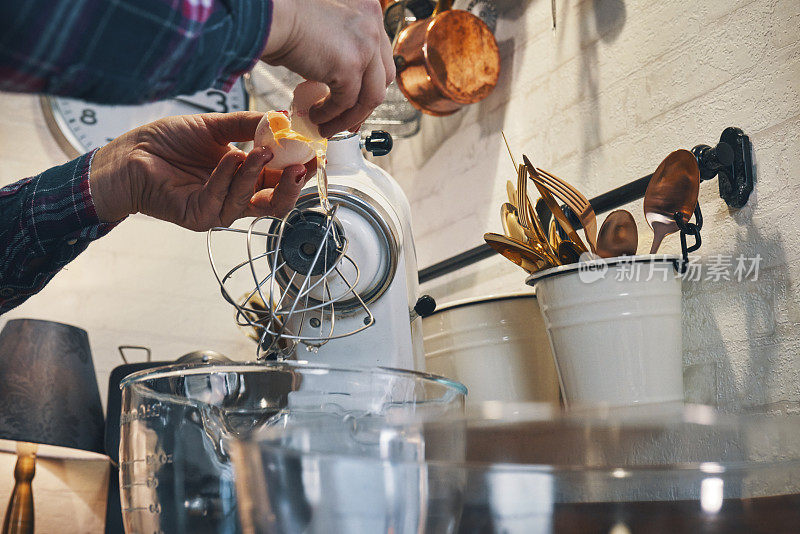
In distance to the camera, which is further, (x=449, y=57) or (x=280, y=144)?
(x=449, y=57)

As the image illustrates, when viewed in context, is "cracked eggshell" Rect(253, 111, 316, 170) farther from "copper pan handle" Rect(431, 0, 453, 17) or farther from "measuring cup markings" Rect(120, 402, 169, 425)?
"copper pan handle" Rect(431, 0, 453, 17)

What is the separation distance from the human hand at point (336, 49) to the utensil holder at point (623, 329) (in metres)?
0.32

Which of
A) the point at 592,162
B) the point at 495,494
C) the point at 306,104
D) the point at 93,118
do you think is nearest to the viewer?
the point at 495,494

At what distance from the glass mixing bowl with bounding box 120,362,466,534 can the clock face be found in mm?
1187

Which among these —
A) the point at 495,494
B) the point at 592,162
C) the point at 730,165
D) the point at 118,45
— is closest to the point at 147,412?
the point at 118,45

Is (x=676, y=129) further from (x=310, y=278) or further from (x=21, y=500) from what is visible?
(x=21, y=500)

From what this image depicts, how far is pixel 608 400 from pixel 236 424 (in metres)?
0.39

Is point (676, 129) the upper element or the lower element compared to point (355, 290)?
upper

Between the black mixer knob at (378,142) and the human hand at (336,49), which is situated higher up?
the black mixer knob at (378,142)

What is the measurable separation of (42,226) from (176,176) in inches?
6.2

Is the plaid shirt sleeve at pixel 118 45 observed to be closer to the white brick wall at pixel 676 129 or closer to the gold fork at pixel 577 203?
the gold fork at pixel 577 203

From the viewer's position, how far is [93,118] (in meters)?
1.68

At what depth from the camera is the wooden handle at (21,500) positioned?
1.28 metres

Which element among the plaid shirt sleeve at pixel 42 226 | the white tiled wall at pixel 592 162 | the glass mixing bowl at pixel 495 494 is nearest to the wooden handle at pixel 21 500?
the white tiled wall at pixel 592 162
